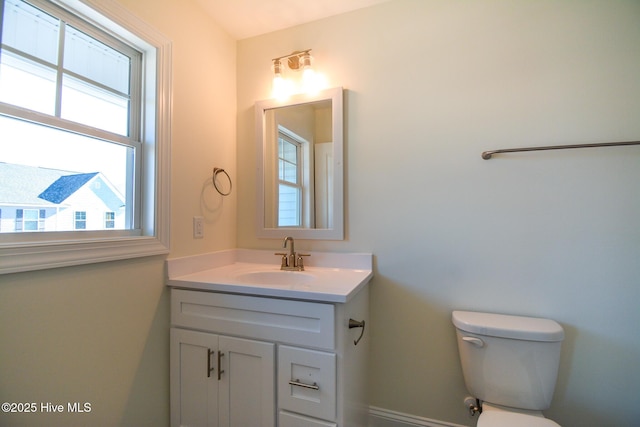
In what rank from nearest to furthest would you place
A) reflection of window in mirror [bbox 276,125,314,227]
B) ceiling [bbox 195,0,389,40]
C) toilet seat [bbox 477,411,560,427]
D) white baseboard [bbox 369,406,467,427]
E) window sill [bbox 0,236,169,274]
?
window sill [bbox 0,236,169,274], toilet seat [bbox 477,411,560,427], white baseboard [bbox 369,406,467,427], ceiling [bbox 195,0,389,40], reflection of window in mirror [bbox 276,125,314,227]

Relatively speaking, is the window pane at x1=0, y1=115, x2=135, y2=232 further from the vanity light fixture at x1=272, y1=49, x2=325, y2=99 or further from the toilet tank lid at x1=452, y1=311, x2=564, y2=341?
the toilet tank lid at x1=452, y1=311, x2=564, y2=341

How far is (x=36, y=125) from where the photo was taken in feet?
3.05

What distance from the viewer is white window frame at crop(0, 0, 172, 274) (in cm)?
95

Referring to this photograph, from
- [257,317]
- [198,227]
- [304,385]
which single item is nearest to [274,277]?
[257,317]

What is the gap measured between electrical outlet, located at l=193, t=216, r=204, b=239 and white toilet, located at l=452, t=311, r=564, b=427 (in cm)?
139

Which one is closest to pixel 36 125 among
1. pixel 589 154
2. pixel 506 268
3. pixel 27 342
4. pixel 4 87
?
pixel 4 87

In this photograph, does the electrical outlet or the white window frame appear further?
the electrical outlet

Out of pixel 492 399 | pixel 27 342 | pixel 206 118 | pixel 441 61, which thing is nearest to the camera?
pixel 27 342

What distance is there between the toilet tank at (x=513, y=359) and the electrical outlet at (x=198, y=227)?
138 cm

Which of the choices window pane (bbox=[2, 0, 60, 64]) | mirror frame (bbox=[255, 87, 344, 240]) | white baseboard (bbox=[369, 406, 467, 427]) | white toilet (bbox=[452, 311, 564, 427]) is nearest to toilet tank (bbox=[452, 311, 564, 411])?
white toilet (bbox=[452, 311, 564, 427])

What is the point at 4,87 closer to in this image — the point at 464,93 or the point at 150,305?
the point at 150,305

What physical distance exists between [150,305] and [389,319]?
3.86 feet

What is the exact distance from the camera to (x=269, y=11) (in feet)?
5.07

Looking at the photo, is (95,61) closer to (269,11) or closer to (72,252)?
(72,252)
